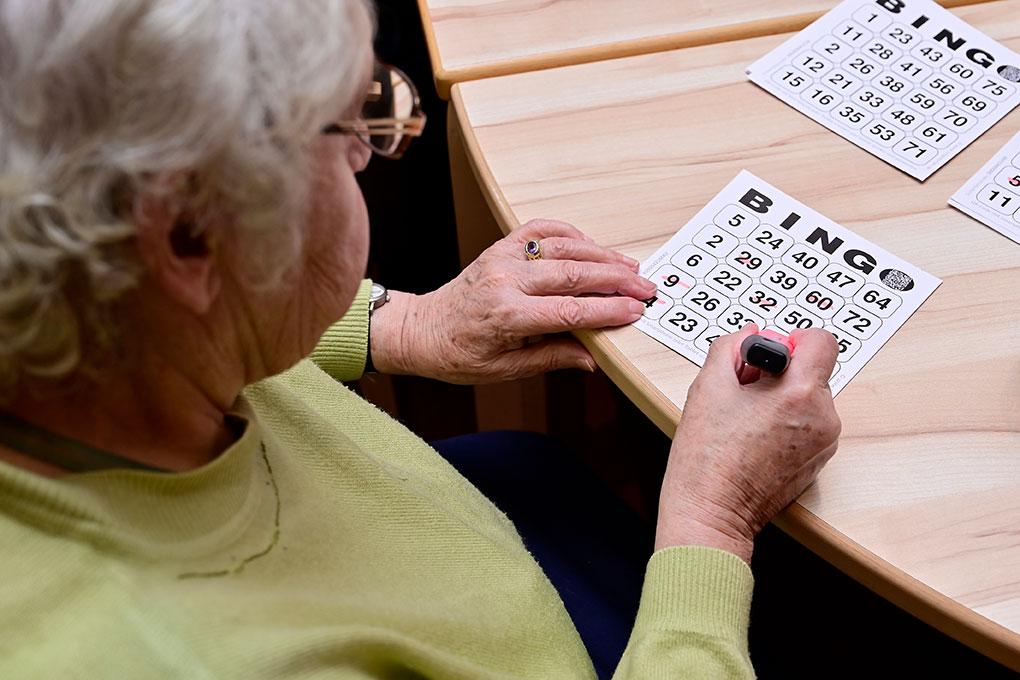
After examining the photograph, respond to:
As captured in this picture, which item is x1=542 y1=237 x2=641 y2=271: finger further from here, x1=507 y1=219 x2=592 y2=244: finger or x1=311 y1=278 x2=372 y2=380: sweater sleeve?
x1=311 y1=278 x2=372 y2=380: sweater sleeve

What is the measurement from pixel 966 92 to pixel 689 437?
0.55 m

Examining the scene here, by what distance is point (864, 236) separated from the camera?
3.19 ft

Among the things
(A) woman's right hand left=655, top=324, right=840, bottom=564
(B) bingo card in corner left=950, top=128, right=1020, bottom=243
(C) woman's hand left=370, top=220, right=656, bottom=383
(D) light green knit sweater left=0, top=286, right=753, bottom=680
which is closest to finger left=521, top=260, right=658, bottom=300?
(C) woman's hand left=370, top=220, right=656, bottom=383

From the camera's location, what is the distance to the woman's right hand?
83cm

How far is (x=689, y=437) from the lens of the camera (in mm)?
867

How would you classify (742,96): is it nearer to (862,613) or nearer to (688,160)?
(688,160)

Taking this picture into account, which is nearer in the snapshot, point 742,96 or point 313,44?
point 313,44

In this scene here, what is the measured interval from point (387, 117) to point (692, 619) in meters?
0.47

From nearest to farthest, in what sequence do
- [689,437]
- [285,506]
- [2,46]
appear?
[2,46]
[285,506]
[689,437]

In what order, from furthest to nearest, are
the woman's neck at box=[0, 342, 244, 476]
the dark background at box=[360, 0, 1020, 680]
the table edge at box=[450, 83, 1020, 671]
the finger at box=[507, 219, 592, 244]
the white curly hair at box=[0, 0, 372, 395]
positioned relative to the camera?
the dark background at box=[360, 0, 1020, 680] → the finger at box=[507, 219, 592, 244] → the table edge at box=[450, 83, 1020, 671] → the woman's neck at box=[0, 342, 244, 476] → the white curly hair at box=[0, 0, 372, 395]

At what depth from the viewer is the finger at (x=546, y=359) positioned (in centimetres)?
100

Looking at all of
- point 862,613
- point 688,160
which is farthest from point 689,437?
point 862,613

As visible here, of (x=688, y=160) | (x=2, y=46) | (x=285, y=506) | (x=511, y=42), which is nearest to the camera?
(x=2, y=46)

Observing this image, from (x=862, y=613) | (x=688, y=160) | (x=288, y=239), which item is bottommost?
(x=862, y=613)
